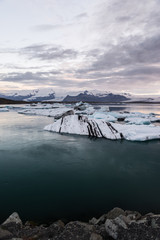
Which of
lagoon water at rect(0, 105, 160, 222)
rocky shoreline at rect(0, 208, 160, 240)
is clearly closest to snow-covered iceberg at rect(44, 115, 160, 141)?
lagoon water at rect(0, 105, 160, 222)

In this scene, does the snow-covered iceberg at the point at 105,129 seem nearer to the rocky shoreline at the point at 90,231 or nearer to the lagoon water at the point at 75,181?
the lagoon water at the point at 75,181

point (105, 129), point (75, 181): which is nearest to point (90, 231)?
point (75, 181)

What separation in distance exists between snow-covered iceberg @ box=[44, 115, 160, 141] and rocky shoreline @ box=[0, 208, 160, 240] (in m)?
9.16

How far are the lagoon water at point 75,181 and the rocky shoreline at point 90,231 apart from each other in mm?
589

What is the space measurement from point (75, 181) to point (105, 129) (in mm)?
7898

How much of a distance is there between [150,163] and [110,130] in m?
5.53

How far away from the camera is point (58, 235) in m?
3.10

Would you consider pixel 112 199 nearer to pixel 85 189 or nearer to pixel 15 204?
pixel 85 189

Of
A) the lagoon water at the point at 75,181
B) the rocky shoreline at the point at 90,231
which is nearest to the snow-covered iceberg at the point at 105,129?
the lagoon water at the point at 75,181


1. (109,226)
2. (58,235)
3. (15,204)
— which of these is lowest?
(15,204)

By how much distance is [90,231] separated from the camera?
3193 millimetres

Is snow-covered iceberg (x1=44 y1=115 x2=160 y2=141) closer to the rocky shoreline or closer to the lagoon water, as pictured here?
the lagoon water

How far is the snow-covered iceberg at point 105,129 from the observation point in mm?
12258

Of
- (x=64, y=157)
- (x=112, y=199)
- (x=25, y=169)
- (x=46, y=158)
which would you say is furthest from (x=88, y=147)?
(x=112, y=199)
